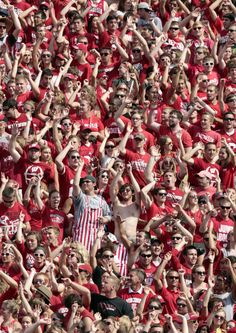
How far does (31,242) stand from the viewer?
2202 cm

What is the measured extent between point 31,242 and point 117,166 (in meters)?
1.93

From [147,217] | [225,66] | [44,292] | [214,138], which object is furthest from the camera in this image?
[225,66]

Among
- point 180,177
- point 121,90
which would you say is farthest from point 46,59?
point 180,177

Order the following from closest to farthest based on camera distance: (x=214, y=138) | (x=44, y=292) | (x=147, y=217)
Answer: (x=44, y=292) < (x=147, y=217) < (x=214, y=138)

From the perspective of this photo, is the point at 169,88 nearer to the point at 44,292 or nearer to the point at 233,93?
the point at 233,93

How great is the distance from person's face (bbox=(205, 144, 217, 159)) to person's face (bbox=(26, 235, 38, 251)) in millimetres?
3132

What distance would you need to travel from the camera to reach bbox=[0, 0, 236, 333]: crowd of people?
69.4 feet

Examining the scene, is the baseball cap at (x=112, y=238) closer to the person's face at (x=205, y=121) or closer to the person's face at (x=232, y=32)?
the person's face at (x=205, y=121)

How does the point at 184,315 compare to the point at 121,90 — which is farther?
the point at 121,90

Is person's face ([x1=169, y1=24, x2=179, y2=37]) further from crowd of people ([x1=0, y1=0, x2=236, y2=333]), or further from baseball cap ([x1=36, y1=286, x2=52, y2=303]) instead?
baseball cap ([x1=36, y1=286, x2=52, y2=303])

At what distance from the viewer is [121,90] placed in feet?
82.1

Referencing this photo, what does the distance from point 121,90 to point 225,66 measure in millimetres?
2310

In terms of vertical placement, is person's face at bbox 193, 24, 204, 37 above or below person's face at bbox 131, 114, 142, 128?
above

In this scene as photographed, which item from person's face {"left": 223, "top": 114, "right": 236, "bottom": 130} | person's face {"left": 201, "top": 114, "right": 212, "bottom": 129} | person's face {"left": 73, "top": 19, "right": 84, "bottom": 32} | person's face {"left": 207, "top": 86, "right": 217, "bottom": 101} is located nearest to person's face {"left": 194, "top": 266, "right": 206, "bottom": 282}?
person's face {"left": 201, "top": 114, "right": 212, "bottom": 129}
